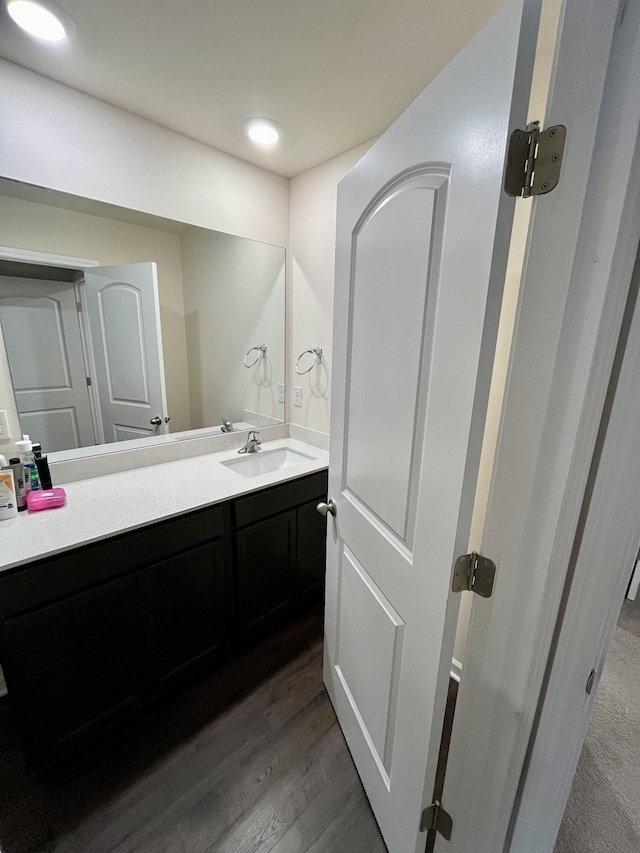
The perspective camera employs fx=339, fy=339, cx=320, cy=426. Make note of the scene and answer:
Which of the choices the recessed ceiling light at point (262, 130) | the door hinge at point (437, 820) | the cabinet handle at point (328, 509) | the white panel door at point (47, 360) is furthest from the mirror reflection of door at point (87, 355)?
the door hinge at point (437, 820)

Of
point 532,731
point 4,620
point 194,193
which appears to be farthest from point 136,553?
point 194,193

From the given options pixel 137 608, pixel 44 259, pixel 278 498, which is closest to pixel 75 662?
pixel 137 608

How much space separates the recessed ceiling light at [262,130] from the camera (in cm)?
150

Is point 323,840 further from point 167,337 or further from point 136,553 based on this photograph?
point 167,337

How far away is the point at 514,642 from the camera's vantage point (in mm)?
679

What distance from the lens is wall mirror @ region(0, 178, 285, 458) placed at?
1.39 meters

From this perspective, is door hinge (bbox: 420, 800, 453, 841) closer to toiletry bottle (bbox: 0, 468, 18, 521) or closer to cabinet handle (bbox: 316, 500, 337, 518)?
cabinet handle (bbox: 316, 500, 337, 518)

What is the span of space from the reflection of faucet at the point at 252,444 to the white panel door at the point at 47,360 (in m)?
0.79

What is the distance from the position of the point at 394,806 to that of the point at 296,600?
0.96 m

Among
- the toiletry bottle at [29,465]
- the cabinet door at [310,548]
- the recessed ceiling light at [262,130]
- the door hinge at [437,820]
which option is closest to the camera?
the door hinge at [437,820]

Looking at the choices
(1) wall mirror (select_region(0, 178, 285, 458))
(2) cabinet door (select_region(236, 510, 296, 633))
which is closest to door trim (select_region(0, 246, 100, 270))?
(1) wall mirror (select_region(0, 178, 285, 458))

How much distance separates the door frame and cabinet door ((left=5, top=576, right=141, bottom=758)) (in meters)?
1.12

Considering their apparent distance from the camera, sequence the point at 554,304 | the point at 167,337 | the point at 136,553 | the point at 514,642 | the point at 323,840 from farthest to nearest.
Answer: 1. the point at 167,337
2. the point at 136,553
3. the point at 323,840
4. the point at 514,642
5. the point at 554,304

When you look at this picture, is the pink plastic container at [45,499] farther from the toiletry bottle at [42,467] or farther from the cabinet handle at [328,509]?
the cabinet handle at [328,509]
